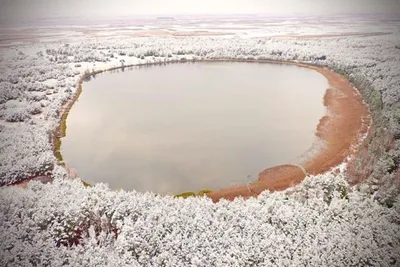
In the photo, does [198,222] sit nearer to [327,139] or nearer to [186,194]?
[186,194]

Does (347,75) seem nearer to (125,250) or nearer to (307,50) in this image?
(307,50)

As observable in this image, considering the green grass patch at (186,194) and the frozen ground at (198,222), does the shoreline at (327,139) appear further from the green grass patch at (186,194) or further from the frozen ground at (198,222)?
the frozen ground at (198,222)

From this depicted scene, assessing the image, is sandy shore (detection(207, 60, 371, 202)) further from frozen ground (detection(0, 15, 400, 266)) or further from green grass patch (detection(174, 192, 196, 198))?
frozen ground (detection(0, 15, 400, 266))

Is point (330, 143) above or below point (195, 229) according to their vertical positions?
below

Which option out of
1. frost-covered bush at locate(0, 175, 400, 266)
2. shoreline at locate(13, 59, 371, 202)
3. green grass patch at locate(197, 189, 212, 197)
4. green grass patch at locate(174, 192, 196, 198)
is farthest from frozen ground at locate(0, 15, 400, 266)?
green grass patch at locate(197, 189, 212, 197)

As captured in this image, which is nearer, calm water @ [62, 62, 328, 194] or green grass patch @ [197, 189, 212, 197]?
green grass patch @ [197, 189, 212, 197]

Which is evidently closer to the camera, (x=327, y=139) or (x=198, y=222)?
(x=198, y=222)

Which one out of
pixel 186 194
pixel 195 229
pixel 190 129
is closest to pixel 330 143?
pixel 190 129
